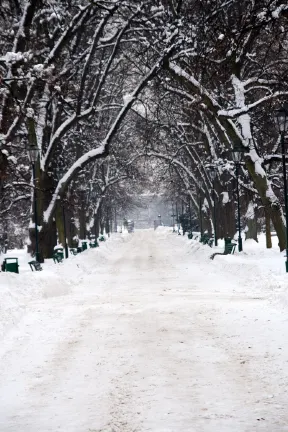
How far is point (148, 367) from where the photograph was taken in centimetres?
669

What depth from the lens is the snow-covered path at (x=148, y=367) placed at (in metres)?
4.92

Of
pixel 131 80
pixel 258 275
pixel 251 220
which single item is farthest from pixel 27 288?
pixel 251 220

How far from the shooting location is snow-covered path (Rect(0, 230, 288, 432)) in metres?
4.92

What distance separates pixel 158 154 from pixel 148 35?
632 inches

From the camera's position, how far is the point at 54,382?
20.6ft

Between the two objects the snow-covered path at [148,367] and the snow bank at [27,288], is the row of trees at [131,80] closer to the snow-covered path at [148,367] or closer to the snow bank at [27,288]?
the snow bank at [27,288]

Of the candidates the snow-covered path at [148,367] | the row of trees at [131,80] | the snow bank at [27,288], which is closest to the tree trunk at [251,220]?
the row of trees at [131,80]

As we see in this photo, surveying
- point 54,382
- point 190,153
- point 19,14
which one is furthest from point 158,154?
point 54,382

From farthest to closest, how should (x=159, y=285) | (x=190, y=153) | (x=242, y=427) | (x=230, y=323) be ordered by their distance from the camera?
(x=190, y=153)
(x=159, y=285)
(x=230, y=323)
(x=242, y=427)

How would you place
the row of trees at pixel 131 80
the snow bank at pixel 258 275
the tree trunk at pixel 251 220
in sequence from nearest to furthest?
1. the snow bank at pixel 258 275
2. the row of trees at pixel 131 80
3. the tree trunk at pixel 251 220

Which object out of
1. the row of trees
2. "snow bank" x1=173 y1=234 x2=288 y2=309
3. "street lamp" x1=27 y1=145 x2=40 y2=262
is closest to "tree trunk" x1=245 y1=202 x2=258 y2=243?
the row of trees

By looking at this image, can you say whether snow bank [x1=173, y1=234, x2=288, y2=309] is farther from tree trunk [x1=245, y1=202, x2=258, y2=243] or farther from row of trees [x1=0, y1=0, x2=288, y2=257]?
tree trunk [x1=245, y1=202, x2=258, y2=243]

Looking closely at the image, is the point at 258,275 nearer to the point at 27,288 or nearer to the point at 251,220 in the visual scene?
the point at 27,288

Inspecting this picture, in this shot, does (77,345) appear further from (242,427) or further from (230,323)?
(242,427)
